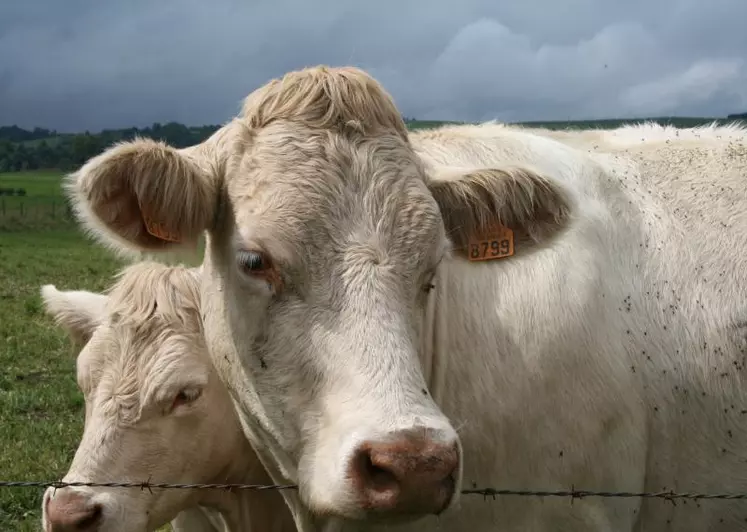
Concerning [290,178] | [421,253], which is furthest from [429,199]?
[290,178]

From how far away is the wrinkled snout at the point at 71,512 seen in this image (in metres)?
3.97

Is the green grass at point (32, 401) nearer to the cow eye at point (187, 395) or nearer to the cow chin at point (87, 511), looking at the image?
the cow eye at point (187, 395)

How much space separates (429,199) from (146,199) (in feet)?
3.61

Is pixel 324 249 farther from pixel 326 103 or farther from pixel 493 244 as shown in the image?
pixel 493 244

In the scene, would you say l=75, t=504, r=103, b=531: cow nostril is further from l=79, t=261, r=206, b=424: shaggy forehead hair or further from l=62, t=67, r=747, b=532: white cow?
l=62, t=67, r=747, b=532: white cow

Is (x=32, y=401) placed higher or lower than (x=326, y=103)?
lower

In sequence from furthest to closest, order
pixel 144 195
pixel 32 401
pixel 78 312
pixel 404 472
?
pixel 32 401 → pixel 78 312 → pixel 144 195 → pixel 404 472

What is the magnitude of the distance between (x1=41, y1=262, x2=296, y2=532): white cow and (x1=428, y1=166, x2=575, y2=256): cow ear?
5.05ft

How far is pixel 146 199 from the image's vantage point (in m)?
3.25

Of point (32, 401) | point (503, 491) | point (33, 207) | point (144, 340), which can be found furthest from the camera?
point (33, 207)

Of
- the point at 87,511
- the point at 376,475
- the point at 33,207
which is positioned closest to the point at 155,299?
the point at 87,511

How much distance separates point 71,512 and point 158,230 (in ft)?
5.10

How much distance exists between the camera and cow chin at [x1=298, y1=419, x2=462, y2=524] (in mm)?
2590

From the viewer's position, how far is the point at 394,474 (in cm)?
259
